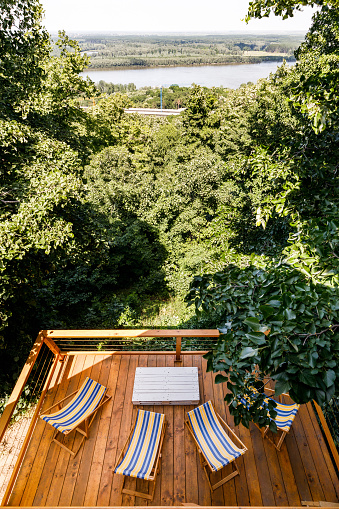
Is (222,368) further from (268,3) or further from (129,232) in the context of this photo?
(129,232)

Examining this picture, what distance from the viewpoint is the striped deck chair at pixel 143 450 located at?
2.87 m

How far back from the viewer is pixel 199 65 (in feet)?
221

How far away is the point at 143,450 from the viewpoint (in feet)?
10.3

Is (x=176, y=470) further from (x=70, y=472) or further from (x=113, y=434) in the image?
(x=70, y=472)

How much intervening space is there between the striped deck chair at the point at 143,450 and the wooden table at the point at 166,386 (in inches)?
8.7

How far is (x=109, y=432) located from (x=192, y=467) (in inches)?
42.1

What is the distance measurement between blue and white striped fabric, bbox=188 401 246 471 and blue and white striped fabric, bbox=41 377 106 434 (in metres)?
1.23

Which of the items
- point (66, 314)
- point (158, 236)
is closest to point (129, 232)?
point (158, 236)

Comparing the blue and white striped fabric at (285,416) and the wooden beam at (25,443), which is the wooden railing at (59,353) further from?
the blue and white striped fabric at (285,416)

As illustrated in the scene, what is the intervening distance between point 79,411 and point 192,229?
31.3 ft

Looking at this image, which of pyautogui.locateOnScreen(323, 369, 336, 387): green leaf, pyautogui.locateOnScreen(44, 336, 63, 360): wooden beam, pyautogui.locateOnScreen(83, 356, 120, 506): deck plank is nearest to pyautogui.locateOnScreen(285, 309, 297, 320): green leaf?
pyautogui.locateOnScreen(323, 369, 336, 387): green leaf

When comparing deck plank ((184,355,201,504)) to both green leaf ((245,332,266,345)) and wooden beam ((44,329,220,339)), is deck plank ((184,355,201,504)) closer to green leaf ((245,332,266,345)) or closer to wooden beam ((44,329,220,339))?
wooden beam ((44,329,220,339))

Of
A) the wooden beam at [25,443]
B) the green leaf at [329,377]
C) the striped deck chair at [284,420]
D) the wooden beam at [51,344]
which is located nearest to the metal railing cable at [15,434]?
the wooden beam at [25,443]

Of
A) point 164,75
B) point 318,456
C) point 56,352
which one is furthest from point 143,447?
point 164,75
